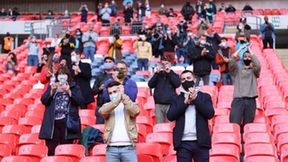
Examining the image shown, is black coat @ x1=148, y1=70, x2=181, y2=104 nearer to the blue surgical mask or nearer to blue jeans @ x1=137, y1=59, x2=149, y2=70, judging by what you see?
the blue surgical mask

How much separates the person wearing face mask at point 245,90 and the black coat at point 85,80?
2.40 m

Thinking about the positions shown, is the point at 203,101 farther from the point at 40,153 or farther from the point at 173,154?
the point at 40,153

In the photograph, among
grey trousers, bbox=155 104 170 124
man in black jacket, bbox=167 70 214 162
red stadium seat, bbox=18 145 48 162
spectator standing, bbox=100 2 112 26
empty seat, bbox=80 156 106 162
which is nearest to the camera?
man in black jacket, bbox=167 70 214 162

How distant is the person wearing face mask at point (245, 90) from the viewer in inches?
359

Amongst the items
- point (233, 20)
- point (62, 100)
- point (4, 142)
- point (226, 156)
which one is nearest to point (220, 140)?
point (226, 156)

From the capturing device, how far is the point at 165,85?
9.70m

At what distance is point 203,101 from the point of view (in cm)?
669

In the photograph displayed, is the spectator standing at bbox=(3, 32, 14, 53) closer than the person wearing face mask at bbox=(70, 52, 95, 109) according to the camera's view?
No

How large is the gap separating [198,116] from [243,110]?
2.61 meters

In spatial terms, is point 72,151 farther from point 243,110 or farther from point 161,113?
point 243,110

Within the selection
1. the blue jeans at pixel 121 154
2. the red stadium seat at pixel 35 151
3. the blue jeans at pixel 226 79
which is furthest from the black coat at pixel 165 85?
the blue jeans at pixel 226 79

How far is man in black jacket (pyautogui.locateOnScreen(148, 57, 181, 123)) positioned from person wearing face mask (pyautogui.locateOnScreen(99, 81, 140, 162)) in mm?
2686

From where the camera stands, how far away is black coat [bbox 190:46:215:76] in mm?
12031

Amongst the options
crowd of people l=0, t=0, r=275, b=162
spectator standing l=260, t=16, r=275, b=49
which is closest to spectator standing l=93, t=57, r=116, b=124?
crowd of people l=0, t=0, r=275, b=162
